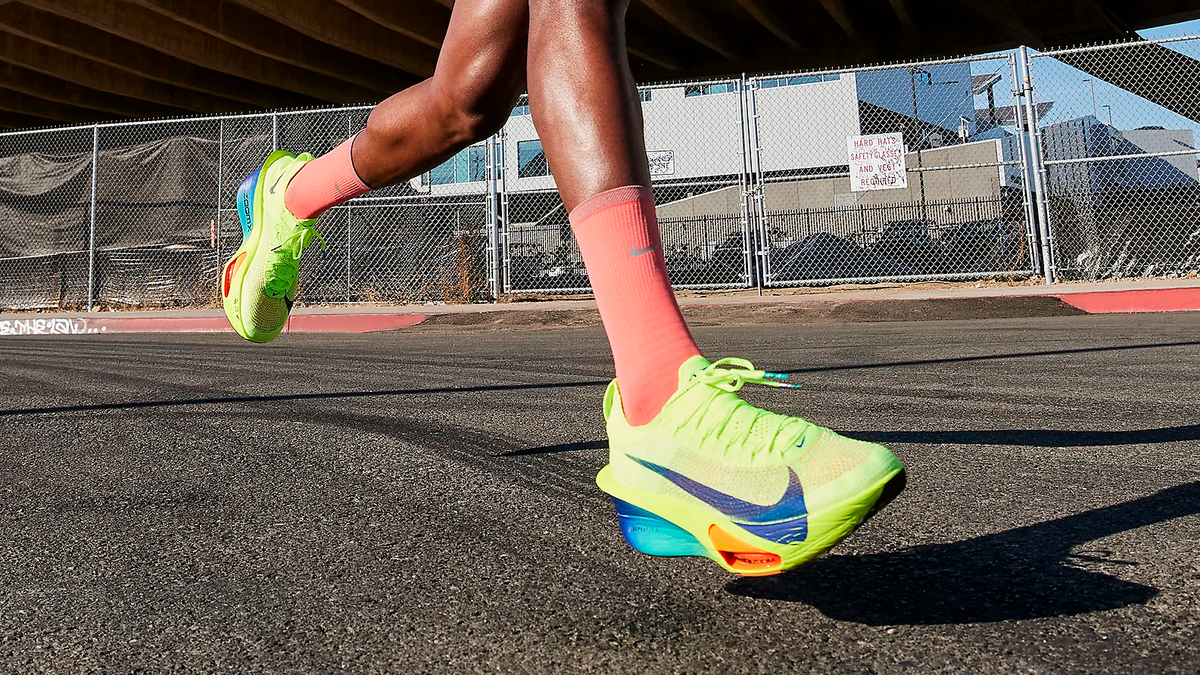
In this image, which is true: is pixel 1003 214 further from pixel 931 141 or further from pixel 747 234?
pixel 747 234

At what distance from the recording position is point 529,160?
13.7m

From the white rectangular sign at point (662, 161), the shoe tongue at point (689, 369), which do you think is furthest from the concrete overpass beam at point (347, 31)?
the shoe tongue at point (689, 369)

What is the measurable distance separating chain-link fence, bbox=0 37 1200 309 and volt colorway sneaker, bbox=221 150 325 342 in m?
7.87

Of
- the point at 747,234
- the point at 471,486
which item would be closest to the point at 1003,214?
the point at 747,234

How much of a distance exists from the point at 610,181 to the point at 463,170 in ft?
35.5

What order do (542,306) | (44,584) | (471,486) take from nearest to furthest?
(44,584) < (471,486) < (542,306)

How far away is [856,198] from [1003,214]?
206cm

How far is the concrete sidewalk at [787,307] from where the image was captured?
7.86 meters

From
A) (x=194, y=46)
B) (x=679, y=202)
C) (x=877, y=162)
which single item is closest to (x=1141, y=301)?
(x=877, y=162)

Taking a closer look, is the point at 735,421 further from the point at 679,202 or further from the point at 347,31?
the point at 347,31

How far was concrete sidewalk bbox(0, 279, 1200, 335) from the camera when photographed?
7859mm

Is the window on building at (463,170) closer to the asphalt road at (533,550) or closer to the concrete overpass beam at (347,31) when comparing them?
the concrete overpass beam at (347,31)

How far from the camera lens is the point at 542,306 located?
30.0 ft

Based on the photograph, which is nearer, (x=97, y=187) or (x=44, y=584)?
(x=44, y=584)
